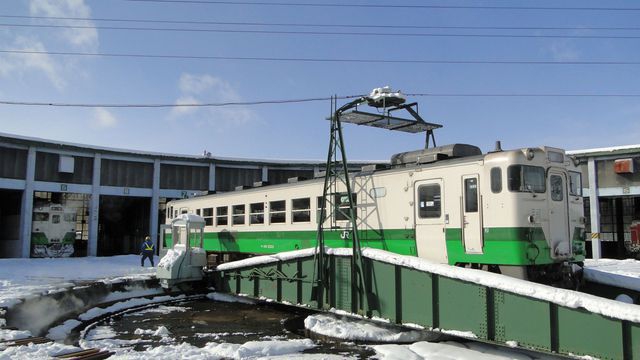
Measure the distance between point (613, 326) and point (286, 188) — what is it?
10.3 meters

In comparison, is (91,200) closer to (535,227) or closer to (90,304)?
(90,304)

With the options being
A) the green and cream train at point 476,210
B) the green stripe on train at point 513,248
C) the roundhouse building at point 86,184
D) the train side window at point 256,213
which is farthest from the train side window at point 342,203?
the roundhouse building at point 86,184

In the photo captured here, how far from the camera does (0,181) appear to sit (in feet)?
85.6

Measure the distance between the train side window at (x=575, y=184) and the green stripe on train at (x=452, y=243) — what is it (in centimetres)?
179

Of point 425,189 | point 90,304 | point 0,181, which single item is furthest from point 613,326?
point 0,181

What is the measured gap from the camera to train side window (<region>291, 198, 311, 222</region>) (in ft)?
47.6

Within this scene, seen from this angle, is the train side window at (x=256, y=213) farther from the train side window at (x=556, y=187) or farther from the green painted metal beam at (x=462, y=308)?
the train side window at (x=556, y=187)

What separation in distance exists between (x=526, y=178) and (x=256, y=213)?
9364 mm

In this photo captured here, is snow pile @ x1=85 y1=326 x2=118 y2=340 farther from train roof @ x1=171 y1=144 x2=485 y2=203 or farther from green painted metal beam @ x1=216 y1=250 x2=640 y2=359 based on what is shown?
train roof @ x1=171 y1=144 x2=485 y2=203

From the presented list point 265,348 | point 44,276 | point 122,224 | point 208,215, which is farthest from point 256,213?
point 122,224

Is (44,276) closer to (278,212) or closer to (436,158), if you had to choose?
(278,212)

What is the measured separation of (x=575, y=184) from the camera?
11.1 metres

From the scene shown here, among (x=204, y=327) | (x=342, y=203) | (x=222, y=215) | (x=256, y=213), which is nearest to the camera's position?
(x=204, y=327)

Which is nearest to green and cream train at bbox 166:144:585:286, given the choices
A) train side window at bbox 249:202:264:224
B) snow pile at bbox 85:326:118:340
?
train side window at bbox 249:202:264:224
